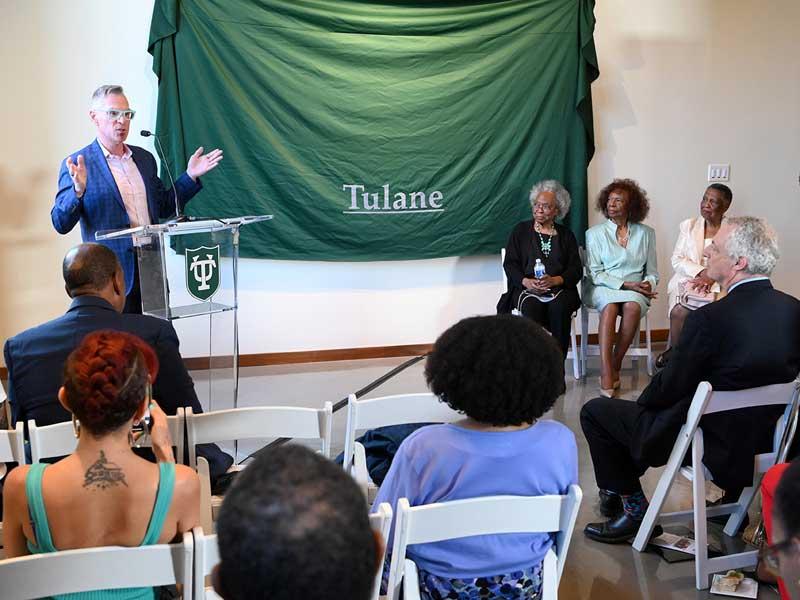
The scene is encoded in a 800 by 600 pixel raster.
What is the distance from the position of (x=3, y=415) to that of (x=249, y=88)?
273cm

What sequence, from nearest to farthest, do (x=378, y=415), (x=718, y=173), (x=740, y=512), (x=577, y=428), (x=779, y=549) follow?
(x=779, y=549) → (x=378, y=415) → (x=740, y=512) → (x=577, y=428) → (x=718, y=173)

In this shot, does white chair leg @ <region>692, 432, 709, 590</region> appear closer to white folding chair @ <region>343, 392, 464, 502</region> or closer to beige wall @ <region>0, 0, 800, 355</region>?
white folding chair @ <region>343, 392, 464, 502</region>

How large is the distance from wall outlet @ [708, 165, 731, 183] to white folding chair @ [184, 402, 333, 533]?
15.5 ft

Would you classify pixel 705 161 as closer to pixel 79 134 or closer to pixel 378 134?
pixel 378 134

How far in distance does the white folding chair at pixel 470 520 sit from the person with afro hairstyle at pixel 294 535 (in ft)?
2.49

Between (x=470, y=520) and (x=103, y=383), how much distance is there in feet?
2.50

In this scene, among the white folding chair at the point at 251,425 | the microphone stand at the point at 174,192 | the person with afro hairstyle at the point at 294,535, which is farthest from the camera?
the microphone stand at the point at 174,192

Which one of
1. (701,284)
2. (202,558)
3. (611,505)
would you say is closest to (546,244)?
(701,284)

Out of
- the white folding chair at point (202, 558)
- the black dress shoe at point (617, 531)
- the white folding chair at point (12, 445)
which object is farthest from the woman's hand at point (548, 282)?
the white folding chair at point (202, 558)

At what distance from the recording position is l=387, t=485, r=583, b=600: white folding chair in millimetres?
1582

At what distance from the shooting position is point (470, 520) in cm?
161

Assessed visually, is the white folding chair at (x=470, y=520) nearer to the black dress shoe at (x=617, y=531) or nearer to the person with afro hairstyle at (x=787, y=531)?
the person with afro hairstyle at (x=787, y=531)

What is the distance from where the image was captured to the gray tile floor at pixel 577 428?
264 centimetres

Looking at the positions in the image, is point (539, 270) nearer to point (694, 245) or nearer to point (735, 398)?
point (694, 245)
